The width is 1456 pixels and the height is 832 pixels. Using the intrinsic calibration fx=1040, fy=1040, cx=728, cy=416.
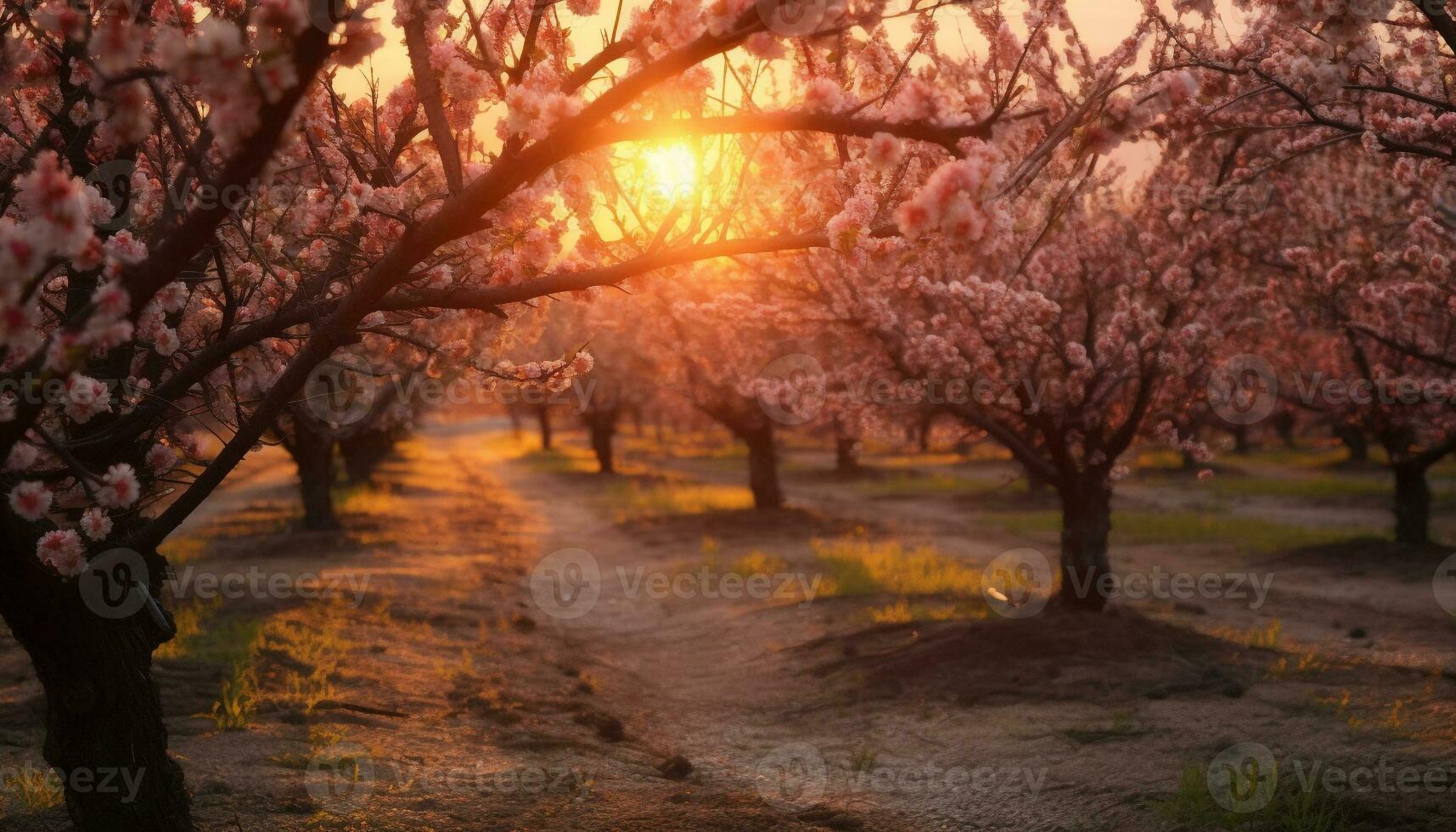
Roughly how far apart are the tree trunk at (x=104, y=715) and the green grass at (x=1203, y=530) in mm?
19343

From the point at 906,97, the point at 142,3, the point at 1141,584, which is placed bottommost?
the point at 1141,584

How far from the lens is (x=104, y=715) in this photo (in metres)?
5.64

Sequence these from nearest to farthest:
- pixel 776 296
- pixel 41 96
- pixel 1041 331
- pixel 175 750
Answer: pixel 41 96, pixel 175 750, pixel 1041 331, pixel 776 296

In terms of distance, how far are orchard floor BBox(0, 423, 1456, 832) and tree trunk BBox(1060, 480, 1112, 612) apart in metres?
0.61

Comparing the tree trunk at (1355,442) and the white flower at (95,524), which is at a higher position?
the white flower at (95,524)

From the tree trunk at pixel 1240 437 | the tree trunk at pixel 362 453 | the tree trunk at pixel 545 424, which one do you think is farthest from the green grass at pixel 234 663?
the tree trunk at pixel 545 424

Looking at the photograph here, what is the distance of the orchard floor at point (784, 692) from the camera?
7.22 metres

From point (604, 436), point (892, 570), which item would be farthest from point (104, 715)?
point (604, 436)

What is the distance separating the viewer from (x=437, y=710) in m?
9.66

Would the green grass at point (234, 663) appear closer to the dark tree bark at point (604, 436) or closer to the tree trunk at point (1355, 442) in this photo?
the dark tree bark at point (604, 436)

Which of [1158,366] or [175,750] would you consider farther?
[1158,366]

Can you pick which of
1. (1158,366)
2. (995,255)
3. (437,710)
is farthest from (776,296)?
(437,710)

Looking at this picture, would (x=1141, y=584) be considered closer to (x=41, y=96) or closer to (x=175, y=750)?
(x=175, y=750)

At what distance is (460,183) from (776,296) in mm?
8808
